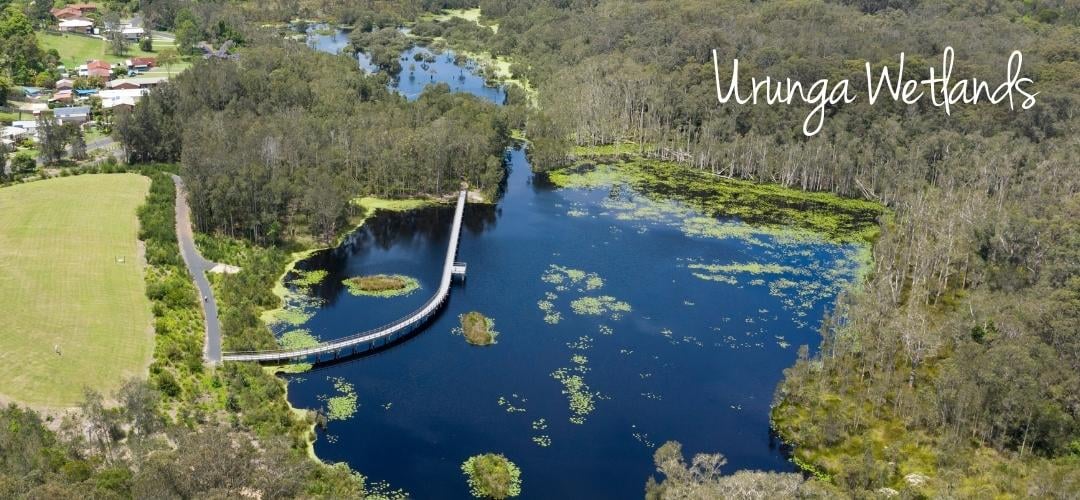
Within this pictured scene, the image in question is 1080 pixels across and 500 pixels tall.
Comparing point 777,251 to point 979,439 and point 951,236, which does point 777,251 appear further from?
point 979,439

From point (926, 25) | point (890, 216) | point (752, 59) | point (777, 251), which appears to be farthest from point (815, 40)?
point (777, 251)

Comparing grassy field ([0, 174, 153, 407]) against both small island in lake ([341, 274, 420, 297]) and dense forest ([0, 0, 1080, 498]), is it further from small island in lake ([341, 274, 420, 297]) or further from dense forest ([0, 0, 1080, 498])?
small island in lake ([341, 274, 420, 297])

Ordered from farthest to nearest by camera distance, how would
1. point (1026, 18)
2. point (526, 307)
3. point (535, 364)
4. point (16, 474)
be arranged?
point (1026, 18), point (526, 307), point (535, 364), point (16, 474)

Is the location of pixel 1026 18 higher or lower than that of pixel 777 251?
higher

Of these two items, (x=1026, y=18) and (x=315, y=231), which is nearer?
(x=315, y=231)

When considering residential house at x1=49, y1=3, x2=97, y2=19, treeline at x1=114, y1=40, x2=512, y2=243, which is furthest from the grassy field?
residential house at x1=49, y1=3, x2=97, y2=19

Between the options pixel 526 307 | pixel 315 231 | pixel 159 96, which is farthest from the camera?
pixel 159 96

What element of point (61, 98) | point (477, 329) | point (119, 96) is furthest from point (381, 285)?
point (61, 98)

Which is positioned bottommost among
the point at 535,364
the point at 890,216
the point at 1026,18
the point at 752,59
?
the point at 535,364
